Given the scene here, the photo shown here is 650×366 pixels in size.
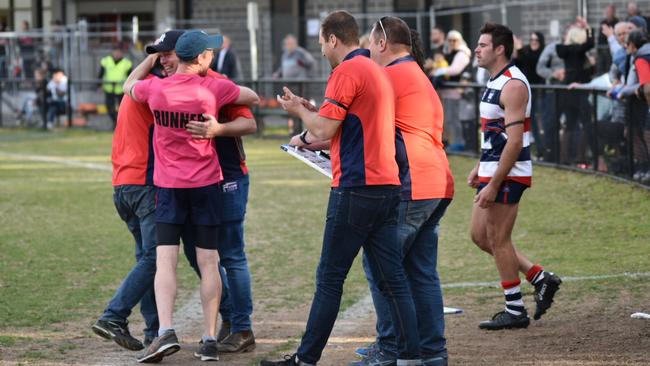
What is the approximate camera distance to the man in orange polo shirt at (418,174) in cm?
670

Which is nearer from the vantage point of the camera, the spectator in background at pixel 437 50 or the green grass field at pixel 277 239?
the green grass field at pixel 277 239

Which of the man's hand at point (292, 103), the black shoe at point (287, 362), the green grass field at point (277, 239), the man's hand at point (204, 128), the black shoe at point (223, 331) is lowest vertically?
the green grass field at point (277, 239)

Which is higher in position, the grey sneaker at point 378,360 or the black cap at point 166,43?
the black cap at point 166,43

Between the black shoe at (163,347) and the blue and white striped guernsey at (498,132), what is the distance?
230 centimetres

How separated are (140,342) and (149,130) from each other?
1288mm

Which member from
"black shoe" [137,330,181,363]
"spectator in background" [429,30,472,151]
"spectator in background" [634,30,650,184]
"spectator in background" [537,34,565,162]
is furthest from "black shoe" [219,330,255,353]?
"spectator in background" [429,30,472,151]

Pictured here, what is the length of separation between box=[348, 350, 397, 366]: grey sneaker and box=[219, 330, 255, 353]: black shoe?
86 centimetres

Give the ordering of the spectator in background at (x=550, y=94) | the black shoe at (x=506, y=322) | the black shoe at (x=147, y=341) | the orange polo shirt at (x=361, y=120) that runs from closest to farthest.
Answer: the orange polo shirt at (x=361, y=120)
the black shoe at (x=147, y=341)
the black shoe at (x=506, y=322)
the spectator in background at (x=550, y=94)

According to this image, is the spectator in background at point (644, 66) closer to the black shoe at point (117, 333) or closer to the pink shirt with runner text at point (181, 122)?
the pink shirt with runner text at point (181, 122)

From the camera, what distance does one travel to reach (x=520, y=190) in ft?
26.2

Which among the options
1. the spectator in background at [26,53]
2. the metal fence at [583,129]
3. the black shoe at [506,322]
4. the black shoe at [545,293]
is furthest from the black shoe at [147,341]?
the spectator in background at [26,53]

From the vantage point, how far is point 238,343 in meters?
7.60

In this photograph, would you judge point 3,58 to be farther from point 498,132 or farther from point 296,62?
point 498,132

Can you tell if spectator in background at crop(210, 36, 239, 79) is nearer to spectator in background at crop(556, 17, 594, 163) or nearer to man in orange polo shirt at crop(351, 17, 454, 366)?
spectator in background at crop(556, 17, 594, 163)
